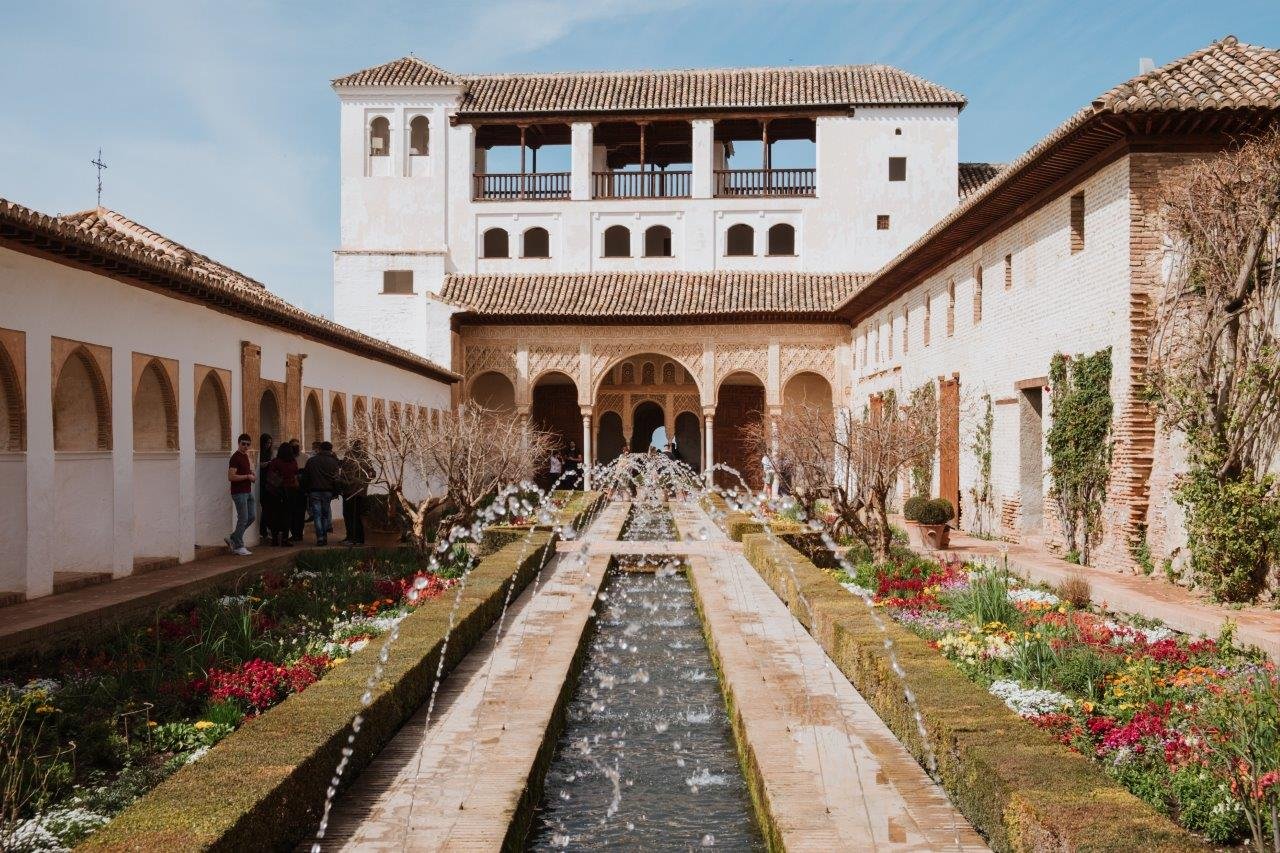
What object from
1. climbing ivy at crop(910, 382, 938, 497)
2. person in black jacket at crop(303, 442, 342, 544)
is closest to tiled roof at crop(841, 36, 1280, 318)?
climbing ivy at crop(910, 382, 938, 497)

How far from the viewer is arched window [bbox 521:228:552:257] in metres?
31.8

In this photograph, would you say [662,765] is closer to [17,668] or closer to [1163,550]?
[17,668]

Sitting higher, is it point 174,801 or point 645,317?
point 645,317

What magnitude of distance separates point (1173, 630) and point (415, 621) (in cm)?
582

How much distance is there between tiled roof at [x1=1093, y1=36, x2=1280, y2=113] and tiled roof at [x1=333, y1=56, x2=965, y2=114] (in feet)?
60.0

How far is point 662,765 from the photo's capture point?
6414 millimetres

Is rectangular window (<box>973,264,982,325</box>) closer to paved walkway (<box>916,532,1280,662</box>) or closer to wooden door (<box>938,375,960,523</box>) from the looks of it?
wooden door (<box>938,375,960,523</box>)

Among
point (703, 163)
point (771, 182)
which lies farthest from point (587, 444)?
point (771, 182)

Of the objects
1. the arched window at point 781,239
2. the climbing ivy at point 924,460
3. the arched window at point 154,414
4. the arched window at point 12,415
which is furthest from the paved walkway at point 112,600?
the arched window at point 781,239

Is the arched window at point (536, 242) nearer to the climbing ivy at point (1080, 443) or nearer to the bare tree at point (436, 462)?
the bare tree at point (436, 462)

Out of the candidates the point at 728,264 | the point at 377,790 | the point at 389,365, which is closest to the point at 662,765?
the point at 377,790

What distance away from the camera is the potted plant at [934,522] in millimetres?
14570

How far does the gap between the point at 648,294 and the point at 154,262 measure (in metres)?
19.3

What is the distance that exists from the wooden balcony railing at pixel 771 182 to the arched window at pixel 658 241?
86.8 inches
